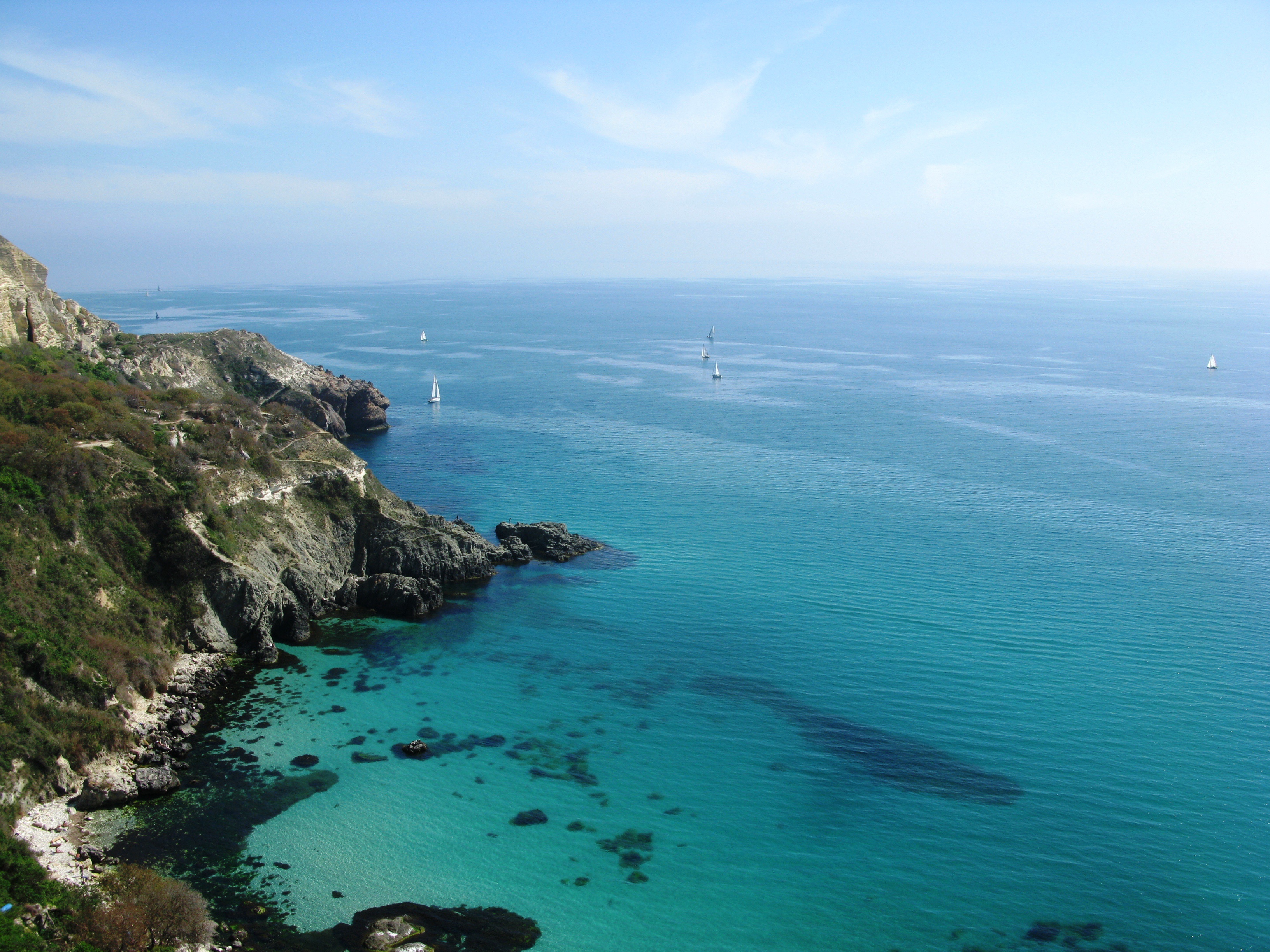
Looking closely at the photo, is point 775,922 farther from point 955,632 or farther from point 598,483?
point 598,483

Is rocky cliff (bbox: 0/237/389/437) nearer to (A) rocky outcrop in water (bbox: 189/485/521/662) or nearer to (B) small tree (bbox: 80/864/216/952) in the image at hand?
(A) rocky outcrop in water (bbox: 189/485/521/662)

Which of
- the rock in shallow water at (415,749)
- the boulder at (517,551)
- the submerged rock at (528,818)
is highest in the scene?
the boulder at (517,551)

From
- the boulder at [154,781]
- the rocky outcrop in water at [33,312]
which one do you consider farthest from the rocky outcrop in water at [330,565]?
the rocky outcrop in water at [33,312]

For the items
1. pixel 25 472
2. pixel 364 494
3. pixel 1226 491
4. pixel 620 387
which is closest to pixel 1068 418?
pixel 1226 491

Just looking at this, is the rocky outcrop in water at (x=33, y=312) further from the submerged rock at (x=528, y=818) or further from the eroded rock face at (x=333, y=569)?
the submerged rock at (x=528, y=818)

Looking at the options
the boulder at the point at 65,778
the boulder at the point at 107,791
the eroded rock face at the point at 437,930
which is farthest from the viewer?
the boulder at the point at 65,778

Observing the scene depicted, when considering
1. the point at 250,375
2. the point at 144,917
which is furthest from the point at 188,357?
the point at 144,917

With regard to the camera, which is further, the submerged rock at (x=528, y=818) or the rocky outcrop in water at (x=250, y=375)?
the rocky outcrop in water at (x=250, y=375)
